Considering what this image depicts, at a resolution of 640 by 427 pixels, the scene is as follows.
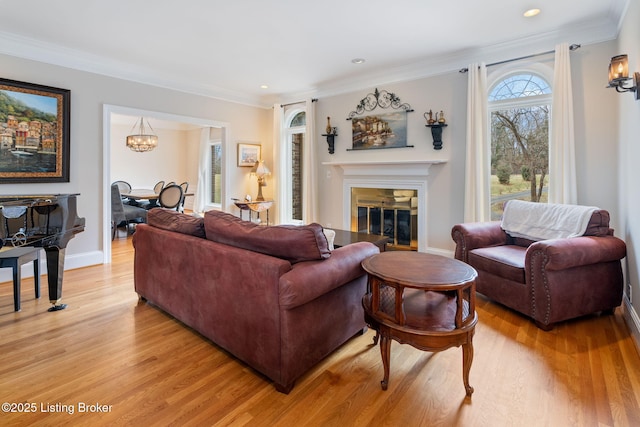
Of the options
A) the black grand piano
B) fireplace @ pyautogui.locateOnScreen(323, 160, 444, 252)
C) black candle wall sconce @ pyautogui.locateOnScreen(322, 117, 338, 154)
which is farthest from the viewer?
black candle wall sconce @ pyautogui.locateOnScreen(322, 117, 338, 154)

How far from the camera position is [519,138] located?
3859 mm

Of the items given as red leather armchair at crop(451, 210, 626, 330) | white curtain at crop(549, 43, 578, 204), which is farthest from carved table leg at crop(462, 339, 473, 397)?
white curtain at crop(549, 43, 578, 204)

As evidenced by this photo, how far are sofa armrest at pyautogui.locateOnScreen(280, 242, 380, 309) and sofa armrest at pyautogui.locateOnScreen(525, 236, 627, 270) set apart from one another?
1357 millimetres

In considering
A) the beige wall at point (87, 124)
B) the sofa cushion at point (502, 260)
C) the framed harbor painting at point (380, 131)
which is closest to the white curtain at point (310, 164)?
the framed harbor painting at point (380, 131)

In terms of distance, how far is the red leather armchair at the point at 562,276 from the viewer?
2.49 metres

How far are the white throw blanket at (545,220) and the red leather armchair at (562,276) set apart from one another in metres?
0.09

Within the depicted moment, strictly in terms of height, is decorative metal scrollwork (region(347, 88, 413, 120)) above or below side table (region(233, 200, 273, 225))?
above

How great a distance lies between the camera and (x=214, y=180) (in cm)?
899

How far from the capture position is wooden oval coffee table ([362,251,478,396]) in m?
1.68

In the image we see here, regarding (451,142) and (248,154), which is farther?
(248,154)

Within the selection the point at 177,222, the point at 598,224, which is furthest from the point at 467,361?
the point at 177,222

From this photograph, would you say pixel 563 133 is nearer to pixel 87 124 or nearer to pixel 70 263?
pixel 87 124

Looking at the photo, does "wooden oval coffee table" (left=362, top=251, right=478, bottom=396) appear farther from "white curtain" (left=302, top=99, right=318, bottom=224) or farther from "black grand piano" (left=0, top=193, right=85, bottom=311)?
"white curtain" (left=302, top=99, right=318, bottom=224)

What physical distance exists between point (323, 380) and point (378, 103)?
13.2 feet
